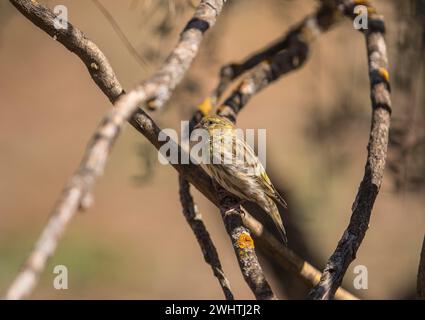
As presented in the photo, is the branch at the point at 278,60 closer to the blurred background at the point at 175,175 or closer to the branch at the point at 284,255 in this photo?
the blurred background at the point at 175,175

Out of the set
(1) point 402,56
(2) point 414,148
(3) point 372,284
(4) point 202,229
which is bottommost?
(4) point 202,229

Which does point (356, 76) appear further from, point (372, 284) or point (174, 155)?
point (174, 155)

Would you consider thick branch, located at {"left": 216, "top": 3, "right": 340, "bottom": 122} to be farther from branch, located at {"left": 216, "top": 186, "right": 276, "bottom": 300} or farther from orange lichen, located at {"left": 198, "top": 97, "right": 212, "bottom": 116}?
branch, located at {"left": 216, "top": 186, "right": 276, "bottom": 300}

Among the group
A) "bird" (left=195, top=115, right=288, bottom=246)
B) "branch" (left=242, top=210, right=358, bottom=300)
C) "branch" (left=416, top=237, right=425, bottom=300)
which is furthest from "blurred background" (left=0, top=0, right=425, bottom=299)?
"branch" (left=416, top=237, right=425, bottom=300)

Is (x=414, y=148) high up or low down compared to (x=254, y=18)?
down

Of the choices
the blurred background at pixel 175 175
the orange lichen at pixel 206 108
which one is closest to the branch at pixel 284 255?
the orange lichen at pixel 206 108
